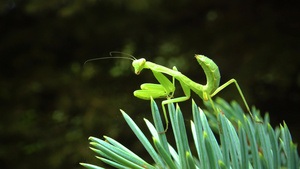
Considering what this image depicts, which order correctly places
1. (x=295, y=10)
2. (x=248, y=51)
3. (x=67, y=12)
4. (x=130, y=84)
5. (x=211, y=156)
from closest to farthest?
(x=211, y=156) < (x=295, y=10) < (x=248, y=51) < (x=67, y=12) < (x=130, y=84)

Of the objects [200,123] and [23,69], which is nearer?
[200,123]

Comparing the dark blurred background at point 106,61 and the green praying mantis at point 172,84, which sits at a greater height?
the dark blurred background at point 106,61

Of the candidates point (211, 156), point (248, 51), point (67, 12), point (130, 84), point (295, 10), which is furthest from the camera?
point (130, 84)

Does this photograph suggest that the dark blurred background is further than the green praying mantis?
Yes

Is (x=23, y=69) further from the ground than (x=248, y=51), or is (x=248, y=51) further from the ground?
(x=23, y=69)

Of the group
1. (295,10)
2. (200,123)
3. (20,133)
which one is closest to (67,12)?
(20,133)

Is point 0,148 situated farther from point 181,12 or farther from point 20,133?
point 181,12

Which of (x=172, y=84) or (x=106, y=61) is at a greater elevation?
(x=106, y=61)

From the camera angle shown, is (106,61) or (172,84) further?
(106,61)
